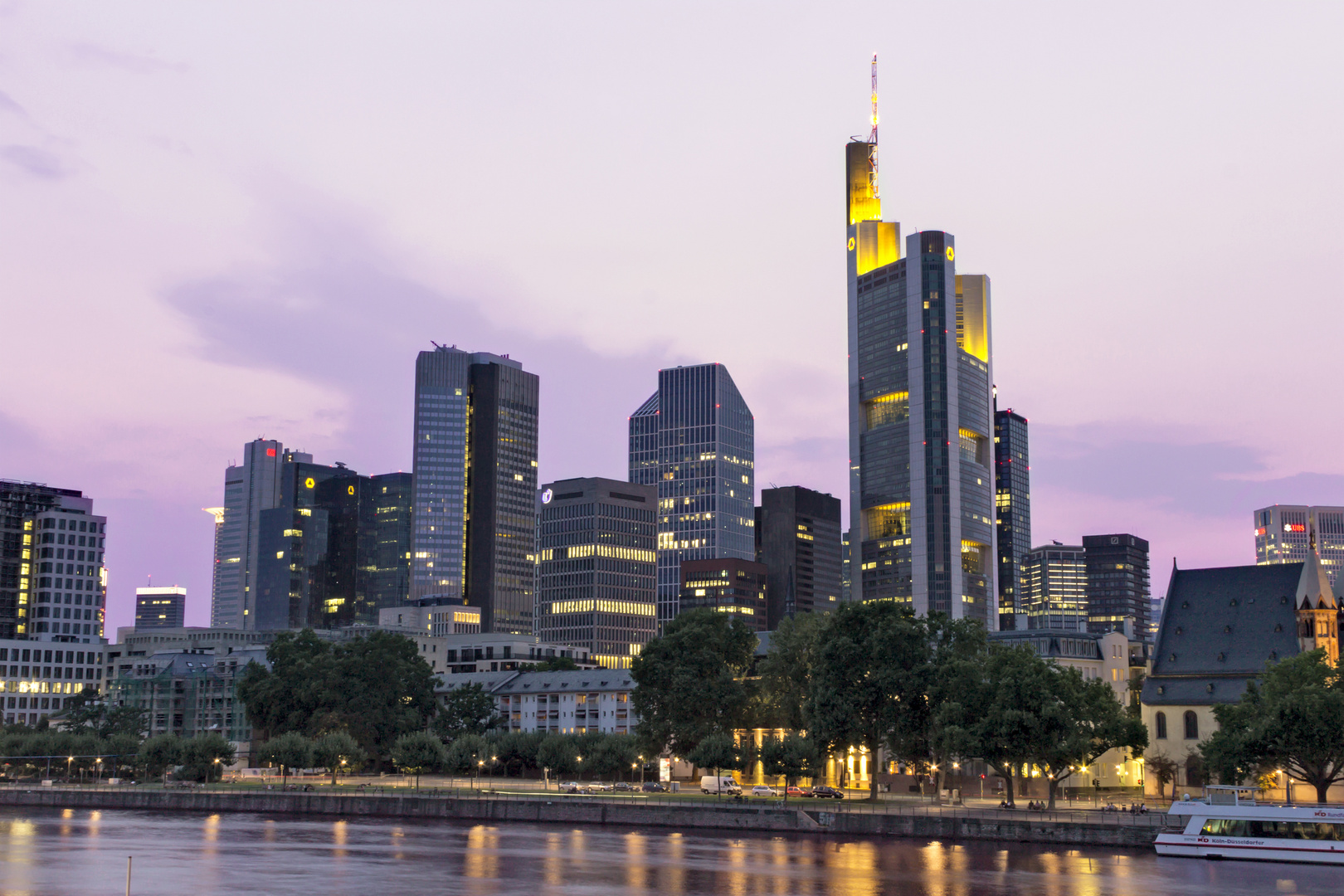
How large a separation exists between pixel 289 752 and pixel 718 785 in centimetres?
5815

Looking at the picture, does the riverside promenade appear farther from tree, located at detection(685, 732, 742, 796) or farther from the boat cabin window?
tree, located at detection(685, 732, 742, 796)

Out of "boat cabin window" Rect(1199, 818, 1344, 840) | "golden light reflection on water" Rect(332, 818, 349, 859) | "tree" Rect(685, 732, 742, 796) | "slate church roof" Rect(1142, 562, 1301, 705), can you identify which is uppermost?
"slate church roof" Rect(1142, 562, 1301, 705)

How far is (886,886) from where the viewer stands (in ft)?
286

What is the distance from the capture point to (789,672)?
6654 inches

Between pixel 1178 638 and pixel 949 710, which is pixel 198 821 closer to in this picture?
pixel 949 710

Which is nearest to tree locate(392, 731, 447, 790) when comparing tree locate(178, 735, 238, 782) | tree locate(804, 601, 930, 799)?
tree locate(178, 735, 238, 782)

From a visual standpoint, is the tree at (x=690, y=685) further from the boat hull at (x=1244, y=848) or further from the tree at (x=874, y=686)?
the boat hull at (x=1244, y=848)

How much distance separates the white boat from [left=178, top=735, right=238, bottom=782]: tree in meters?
123

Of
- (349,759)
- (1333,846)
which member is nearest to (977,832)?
(1333,846)

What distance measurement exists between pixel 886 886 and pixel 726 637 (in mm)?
85427

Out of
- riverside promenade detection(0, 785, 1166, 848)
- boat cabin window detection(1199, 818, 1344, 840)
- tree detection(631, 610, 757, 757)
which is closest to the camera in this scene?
boat cabin window detection(1199, 818, 1344, 840)

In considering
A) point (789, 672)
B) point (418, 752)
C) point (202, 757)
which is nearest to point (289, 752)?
point (202, 757)

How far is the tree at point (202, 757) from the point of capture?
179m

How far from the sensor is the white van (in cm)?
15625
